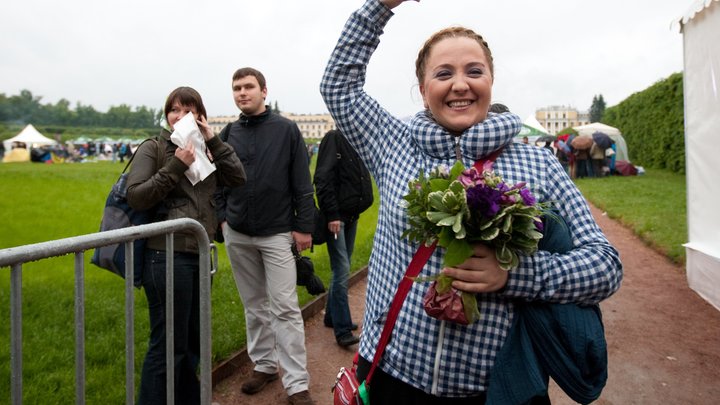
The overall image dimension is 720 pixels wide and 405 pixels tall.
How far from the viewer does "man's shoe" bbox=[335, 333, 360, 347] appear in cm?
491

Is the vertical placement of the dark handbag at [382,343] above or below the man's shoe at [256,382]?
above

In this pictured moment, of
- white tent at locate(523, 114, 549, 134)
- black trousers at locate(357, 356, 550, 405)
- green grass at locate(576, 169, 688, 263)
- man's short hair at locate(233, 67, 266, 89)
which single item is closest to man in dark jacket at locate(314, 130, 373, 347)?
man's short hair at locate(233, 67, 266, 89)

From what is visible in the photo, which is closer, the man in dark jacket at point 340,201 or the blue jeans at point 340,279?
the man in dark jacket at point 340,201

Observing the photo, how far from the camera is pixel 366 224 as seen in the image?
12.3 m

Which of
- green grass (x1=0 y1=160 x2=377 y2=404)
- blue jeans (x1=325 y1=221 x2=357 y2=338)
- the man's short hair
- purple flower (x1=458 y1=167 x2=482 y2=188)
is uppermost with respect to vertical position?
the man's short hair

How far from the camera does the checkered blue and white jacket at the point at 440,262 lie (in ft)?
5.23

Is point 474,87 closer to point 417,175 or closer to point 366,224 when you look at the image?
point 417,175

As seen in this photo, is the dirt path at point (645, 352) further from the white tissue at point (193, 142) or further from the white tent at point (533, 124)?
the white tent at point (533, 124)

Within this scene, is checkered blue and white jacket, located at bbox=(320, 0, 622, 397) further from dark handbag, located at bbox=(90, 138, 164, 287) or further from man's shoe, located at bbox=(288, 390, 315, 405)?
man's shoe, located at bbox=(288, 390, 315, 405)

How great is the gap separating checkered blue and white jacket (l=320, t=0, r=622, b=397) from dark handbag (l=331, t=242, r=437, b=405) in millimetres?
23

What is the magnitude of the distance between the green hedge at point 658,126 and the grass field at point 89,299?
29.1ft

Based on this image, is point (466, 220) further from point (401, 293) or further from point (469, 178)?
point (401, 293)

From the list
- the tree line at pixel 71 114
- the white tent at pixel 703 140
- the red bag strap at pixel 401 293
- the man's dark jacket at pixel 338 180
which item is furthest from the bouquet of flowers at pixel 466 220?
the tree line at pixel 71 114

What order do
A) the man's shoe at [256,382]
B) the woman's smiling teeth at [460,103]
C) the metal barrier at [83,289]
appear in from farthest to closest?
the man's shoe at [256,382] → the woman's smiling teeth at [460,103] → the metal barrier at [83,289]
